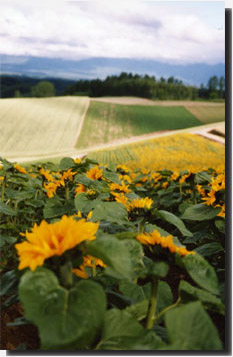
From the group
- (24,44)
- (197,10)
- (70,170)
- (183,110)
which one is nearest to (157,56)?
(197,10)

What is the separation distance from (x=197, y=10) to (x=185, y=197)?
176 cm

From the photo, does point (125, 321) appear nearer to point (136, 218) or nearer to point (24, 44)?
point (136, 218)

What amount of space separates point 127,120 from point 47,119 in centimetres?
945

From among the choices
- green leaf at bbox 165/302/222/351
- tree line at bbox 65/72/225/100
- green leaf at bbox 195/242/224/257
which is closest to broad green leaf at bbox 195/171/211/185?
green leaf at bbox 195/242/224/257

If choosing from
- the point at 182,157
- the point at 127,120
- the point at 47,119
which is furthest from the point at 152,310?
the point at 127,120

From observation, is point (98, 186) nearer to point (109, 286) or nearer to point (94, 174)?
point (94, 174)

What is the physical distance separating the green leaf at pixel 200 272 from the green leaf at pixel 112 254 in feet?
0.90

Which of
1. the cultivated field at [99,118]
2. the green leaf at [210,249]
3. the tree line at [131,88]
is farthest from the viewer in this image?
the tree line at [131,88]

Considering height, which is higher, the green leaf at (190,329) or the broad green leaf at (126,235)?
the broad green leaf at (126,235)

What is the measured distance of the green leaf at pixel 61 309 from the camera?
31.2 inches

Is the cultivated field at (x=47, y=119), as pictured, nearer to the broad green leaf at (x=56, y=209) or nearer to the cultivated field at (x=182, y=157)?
the cultivated field at (x=182, y=157)

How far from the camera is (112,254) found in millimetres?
890

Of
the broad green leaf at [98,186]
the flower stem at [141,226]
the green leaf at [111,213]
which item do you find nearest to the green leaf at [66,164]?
the broad green leaf at [98,186]

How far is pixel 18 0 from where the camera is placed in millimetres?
2285
